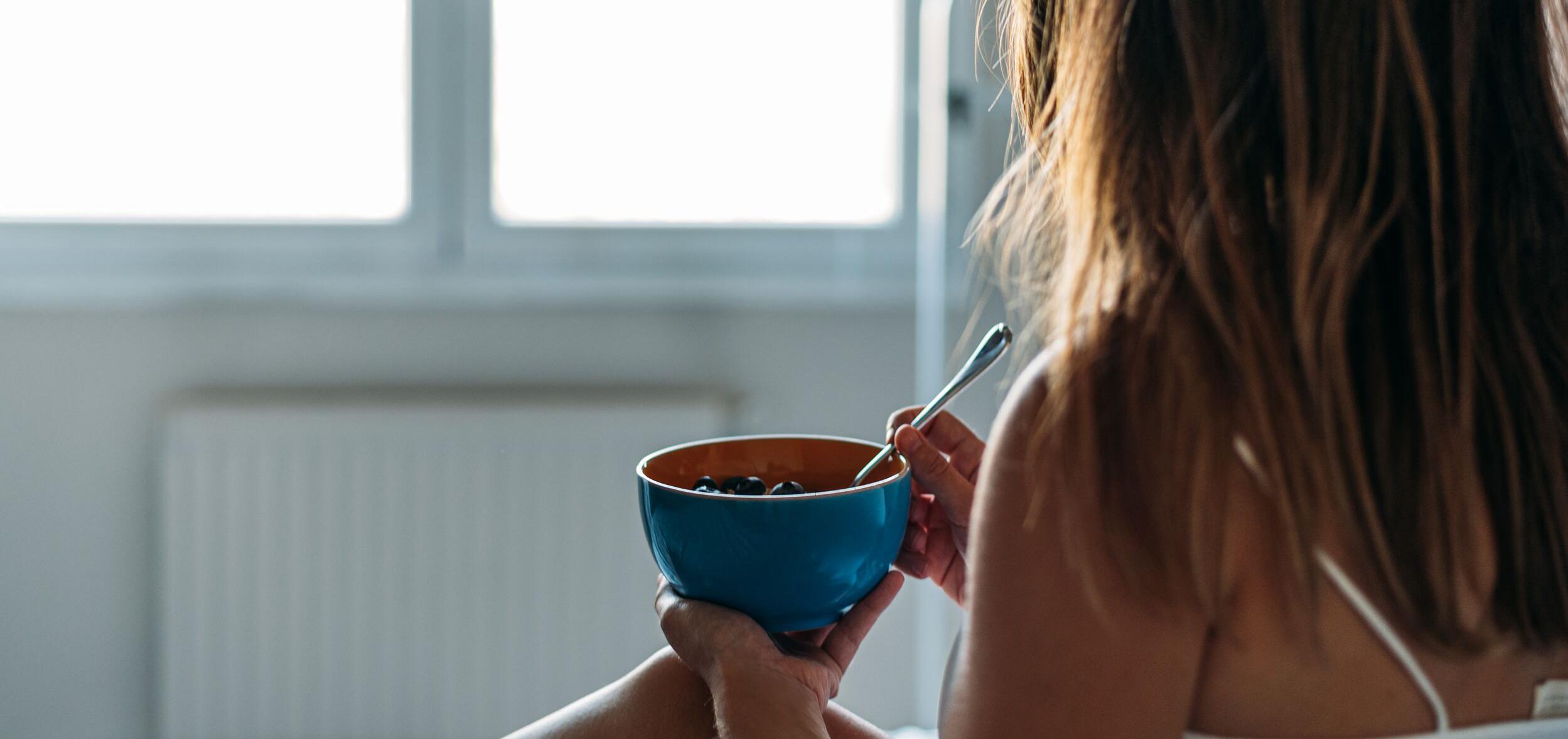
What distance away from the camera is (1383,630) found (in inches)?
19.2

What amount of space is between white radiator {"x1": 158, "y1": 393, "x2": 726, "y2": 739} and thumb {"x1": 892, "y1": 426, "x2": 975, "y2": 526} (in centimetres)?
82

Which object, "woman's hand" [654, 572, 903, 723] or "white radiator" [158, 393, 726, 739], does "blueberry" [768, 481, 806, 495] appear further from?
"white radiator" [158, 393, 726, 739]

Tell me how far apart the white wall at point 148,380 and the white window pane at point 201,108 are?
0.17 metres

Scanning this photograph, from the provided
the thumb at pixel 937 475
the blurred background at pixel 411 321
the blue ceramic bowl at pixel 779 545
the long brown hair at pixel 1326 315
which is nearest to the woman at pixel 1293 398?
the long brown hair at pixel 1326 315

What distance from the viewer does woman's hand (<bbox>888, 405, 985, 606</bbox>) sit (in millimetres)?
807

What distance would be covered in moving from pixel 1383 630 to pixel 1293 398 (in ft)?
0.35

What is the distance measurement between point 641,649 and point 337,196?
2.45ft

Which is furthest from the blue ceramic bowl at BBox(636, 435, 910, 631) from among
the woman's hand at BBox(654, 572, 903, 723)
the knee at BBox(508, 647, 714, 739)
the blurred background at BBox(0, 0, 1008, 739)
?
the blurred background at BBox(0, 0, 1008, 739)

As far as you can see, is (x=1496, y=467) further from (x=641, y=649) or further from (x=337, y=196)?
(x=337, y=196)

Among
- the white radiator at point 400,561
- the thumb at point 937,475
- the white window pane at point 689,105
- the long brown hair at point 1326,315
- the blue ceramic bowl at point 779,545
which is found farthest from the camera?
the white window pane at point 689,105

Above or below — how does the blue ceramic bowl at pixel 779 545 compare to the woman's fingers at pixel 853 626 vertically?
above

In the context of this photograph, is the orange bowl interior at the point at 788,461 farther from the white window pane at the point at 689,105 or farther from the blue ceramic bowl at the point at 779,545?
the white window pane at the point at 689,105

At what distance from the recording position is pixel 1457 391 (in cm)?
48

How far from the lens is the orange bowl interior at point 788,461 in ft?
2.63
